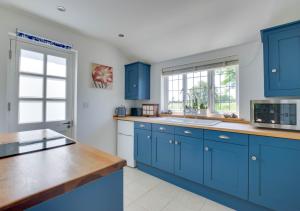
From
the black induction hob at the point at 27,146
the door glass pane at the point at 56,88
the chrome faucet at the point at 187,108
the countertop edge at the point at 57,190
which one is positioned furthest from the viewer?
the chrome faucet at the point at 187,108

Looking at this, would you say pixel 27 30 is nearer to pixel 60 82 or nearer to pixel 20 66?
pixel 20 66

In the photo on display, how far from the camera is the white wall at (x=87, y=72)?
1.89 meters

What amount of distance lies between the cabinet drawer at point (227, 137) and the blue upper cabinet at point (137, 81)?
1.67 metres

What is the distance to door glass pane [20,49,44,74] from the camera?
6.67 feet

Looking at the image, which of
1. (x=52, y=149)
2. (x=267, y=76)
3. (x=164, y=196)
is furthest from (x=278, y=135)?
(x=52, y=149)

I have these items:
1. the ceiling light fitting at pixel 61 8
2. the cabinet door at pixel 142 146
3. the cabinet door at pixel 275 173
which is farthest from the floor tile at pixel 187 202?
the ceiling light fitting at pixel 61 8

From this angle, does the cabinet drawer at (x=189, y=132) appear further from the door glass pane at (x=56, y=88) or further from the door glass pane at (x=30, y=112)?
the door glass pane at (x=30, y=112)

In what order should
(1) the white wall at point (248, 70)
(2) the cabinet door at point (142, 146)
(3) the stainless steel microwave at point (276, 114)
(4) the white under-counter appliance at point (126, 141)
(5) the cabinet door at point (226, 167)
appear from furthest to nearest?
(4) the white under-counter appliance at point (126, 141)
(2) the cabinet door at point (142, 146)
(1) the white wall at point (248, 70)
(5) the cabinet door at point (226, 167)
(3) the stainless steel microwave at point (276, 114)

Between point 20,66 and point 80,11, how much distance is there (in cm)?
107

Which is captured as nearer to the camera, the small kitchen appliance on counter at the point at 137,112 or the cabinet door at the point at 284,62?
the cabinet door at the point at 284,62

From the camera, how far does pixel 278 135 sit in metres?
1.46

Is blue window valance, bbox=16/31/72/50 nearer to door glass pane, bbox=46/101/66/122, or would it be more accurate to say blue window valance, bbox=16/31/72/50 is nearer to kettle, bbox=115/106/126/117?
door glass pane, bbox=46/101/66/122

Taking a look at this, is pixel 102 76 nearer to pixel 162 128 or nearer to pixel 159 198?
pixel 162 128

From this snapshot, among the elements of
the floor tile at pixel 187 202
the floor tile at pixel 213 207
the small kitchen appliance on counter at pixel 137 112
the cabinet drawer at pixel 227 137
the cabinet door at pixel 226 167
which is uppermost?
the small kitchen appliance on counter at pixel 137 112
